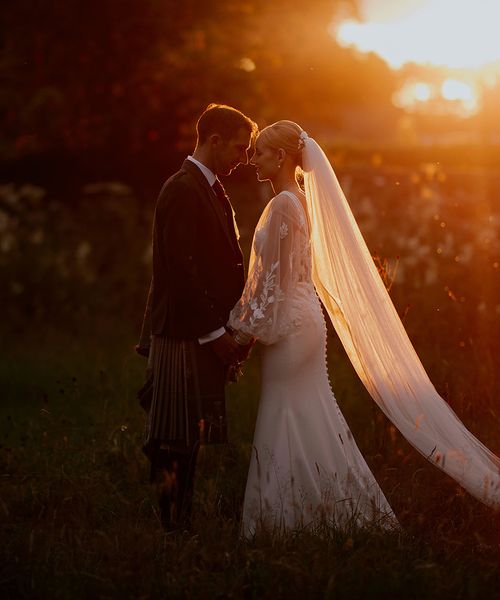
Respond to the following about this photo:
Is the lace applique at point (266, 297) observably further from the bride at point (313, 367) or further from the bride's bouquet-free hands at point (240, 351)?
the bride's bouquet-free hands at point (240, 351)

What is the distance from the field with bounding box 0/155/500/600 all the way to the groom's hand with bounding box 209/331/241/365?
65 cm

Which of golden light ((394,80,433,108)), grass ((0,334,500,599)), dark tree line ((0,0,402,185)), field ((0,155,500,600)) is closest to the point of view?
grass ((0,334,500,599))

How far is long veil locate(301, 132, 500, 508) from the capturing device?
4.74 meters

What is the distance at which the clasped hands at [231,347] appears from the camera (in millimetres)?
4660

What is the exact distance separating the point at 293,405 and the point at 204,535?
32.2 inches

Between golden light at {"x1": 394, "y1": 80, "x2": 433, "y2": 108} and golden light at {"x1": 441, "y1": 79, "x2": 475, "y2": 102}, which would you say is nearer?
golden light at {"x1": 441, "y1": 79, "x2": 475, "y2": 102}

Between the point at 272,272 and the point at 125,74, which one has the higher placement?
the point at 125,74

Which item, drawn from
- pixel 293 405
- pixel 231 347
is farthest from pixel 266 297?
pixel 293 405

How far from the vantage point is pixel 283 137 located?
4.66m

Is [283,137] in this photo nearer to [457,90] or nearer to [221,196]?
[221,196]

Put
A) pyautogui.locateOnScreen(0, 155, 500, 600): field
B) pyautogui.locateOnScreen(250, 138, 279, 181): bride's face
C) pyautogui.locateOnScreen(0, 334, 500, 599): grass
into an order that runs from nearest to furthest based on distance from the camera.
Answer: pyautogui.locateOnScreen(0, 334, 500, 599): grass, pyautogui.locateOnScreen(0, 155, 500, 600): field, pyautogui.locateOnScreen(250, 138, 279, 181): bride's face

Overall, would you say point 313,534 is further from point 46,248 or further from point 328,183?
point 46,248

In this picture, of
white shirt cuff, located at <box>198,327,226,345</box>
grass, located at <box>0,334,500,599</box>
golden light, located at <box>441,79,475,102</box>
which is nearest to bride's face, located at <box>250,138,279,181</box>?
white shirt cuff, located at <box>198,327,226,345</box>

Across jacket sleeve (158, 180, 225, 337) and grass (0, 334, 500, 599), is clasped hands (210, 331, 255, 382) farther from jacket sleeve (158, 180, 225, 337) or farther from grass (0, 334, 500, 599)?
grass (0, 334, 500, 599)
